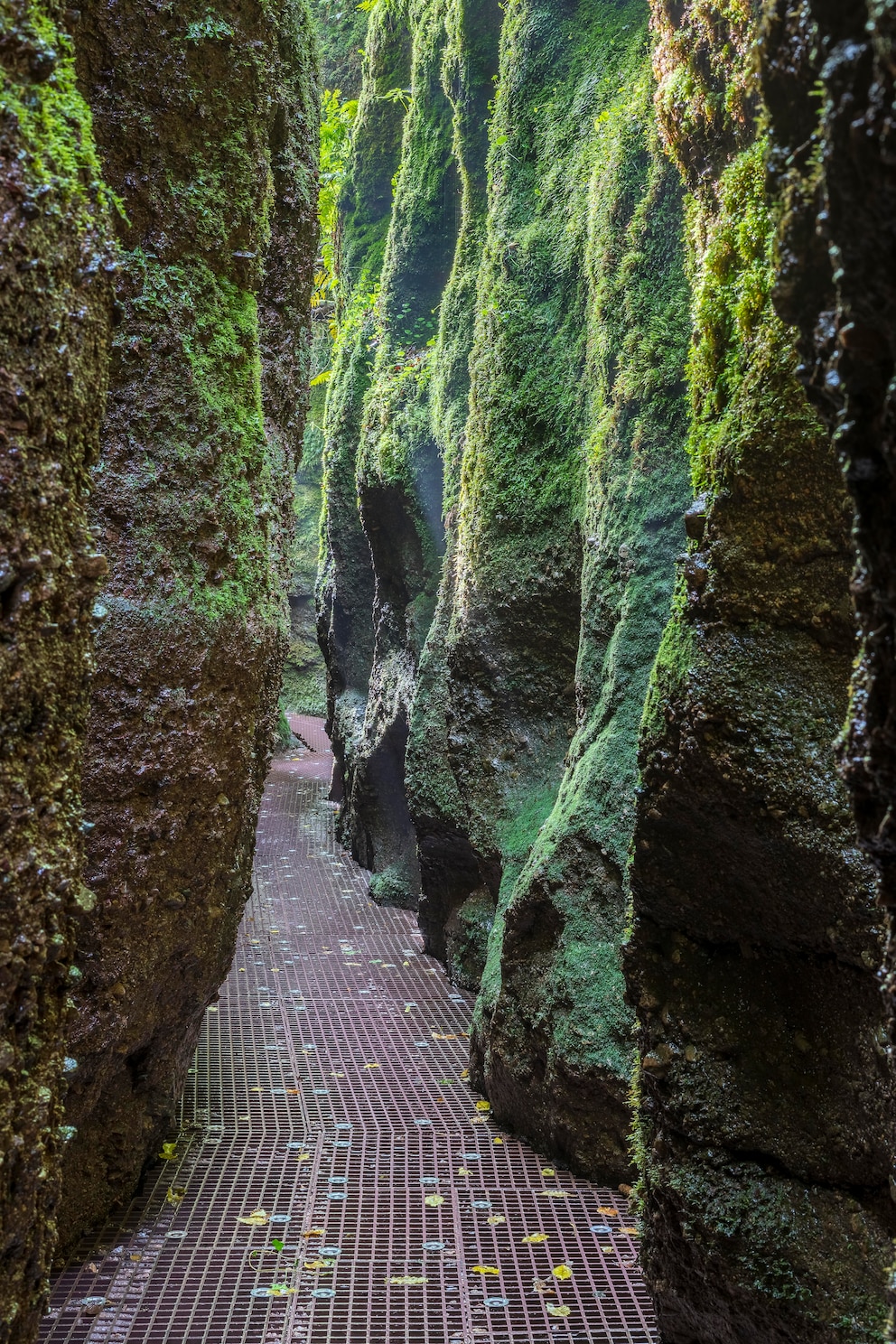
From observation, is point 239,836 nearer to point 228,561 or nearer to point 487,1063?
point 228,561

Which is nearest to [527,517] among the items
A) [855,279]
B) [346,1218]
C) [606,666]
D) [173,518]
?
[606,666]

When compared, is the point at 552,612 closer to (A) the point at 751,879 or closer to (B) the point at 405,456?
(B) the point at 405,456

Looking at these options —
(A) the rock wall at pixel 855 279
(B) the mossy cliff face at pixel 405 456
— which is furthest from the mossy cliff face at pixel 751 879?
(B) the mossy cliff face at pixel 405 456

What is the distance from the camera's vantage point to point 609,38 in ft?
23.5

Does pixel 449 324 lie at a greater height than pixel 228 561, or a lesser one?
greater

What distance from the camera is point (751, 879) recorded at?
3.27 m

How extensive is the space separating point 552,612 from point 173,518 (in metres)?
3.81

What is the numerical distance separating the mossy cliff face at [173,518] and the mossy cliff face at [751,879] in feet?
5.88

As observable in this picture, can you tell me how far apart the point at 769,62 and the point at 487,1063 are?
5642mm

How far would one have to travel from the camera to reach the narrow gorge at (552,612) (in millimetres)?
1732

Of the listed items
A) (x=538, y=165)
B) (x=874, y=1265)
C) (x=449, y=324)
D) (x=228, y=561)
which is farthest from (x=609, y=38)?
(x=874, y=1265)

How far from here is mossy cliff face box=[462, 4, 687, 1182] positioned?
17.6ft

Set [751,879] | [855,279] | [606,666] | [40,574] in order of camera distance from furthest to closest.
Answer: [606,666] < [751,879] < [40,574] < [855,279]

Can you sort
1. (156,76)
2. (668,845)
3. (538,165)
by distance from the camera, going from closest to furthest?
(668,845) → (156,76) → (538,165)
